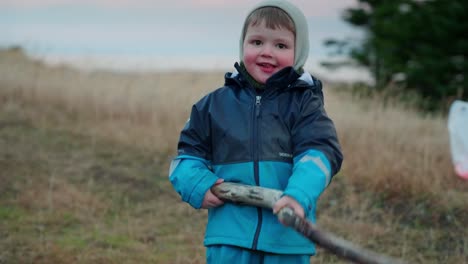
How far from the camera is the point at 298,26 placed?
2.42 m

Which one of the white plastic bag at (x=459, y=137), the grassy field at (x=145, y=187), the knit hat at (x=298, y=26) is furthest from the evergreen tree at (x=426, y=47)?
the knit hat at (x=298, y=26)

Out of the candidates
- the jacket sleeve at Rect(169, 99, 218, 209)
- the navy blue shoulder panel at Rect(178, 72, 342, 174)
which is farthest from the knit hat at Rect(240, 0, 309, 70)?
the jacket sleeve at Rect(169, 99, 218, 209)

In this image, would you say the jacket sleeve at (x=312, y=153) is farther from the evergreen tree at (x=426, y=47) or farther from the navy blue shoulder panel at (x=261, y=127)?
the evergreen tree at (x=426, y=47)

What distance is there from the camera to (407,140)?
7.30 metres

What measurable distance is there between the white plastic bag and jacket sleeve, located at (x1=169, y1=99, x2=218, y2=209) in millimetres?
3873

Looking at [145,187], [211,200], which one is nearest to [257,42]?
[211,200]

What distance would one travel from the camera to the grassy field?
418cm

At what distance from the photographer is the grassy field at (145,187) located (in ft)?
13.7

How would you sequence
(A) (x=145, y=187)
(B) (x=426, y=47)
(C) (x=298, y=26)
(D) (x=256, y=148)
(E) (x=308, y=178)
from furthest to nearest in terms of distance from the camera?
1. (B) (x=426, y=47)
2. (A) (x=145, y=187)
3. (C) (x=298, y=26)
4. (D) (x=256, y=148)
5. (E) (x=308, y=178)

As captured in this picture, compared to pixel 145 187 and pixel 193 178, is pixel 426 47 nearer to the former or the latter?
pixel 145 187

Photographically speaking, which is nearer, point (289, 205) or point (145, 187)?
point (289, 205)

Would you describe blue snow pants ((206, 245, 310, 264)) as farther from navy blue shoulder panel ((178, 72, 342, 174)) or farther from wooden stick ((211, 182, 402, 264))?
navy blue shoulder panel ((178, 72, 342, 174))

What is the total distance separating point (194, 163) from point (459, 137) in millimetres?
4154

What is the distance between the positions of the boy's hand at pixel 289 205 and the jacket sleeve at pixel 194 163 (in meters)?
0.35
